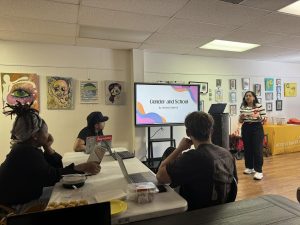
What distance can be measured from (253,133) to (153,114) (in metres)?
1.81

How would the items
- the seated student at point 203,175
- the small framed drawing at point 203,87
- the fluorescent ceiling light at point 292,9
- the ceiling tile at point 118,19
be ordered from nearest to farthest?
the seated student at point 203,175 → the fluorescent ceiling light at point 292,9 → the ceiling tile at point 118,19 → the small framed drawing at point 203,87

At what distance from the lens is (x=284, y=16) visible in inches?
118

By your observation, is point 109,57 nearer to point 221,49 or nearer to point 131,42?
point 131,42

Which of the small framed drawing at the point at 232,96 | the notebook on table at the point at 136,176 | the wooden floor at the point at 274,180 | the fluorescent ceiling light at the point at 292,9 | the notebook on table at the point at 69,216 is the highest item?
the fluorescent ceiling light at the point at 292,9

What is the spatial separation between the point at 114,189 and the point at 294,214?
1.00 m

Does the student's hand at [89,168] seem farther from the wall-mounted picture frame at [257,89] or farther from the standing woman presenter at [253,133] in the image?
the wall-mounted picture frame at [257,89]

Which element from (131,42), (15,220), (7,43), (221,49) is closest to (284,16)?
(221,49)

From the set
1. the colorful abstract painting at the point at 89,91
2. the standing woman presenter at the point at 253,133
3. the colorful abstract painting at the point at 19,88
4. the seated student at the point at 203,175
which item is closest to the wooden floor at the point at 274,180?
the standing woman presenter at the point at 253,133

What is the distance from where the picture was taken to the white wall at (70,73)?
3.99m

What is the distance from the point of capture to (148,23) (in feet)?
10.4

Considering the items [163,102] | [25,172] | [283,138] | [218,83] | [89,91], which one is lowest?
[283,138]

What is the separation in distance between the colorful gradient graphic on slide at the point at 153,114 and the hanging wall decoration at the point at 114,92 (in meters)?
0.45

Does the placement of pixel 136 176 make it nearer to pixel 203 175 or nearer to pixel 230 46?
pixel 203 175

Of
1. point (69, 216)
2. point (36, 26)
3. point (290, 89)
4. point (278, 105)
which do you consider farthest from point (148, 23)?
point (290, 89)
